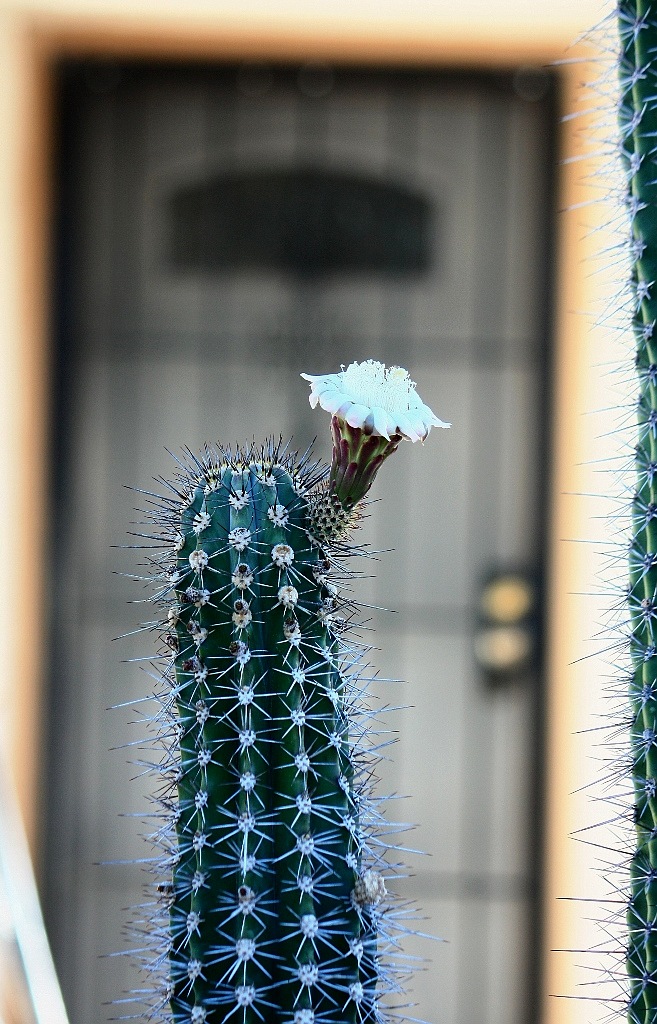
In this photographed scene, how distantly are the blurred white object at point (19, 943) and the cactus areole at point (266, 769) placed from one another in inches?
21.6

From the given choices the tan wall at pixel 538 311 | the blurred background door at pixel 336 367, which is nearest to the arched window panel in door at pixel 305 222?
the blurred background door at pixel 336 367

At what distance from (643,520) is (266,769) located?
298 mm

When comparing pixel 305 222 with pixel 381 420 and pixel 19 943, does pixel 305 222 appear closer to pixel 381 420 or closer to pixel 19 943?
pixel 19 943

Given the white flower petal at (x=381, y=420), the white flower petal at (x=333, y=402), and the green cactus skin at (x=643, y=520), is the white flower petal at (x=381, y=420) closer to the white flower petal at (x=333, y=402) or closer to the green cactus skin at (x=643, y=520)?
the white flower petal at (x=333, y=402)

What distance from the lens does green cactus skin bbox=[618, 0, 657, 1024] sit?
2.18ft

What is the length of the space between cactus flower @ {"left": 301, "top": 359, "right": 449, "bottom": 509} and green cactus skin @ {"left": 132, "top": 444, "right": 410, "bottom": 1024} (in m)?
0.03

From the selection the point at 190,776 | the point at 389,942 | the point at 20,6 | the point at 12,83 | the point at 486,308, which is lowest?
the point at 389,942

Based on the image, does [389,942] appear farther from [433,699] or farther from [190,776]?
[433,699]

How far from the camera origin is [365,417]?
0.58 meters

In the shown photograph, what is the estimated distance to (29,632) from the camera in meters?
2.07

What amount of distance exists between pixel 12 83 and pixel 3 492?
77 centimetres

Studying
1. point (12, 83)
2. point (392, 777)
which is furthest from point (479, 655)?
point (12, 83)

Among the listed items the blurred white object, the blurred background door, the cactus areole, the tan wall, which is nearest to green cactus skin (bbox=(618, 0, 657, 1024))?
the cactus areole

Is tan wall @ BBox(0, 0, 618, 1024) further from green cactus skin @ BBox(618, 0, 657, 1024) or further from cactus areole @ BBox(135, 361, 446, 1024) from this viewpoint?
cactus areole @ BBox(135, 361, 446, 1024)
